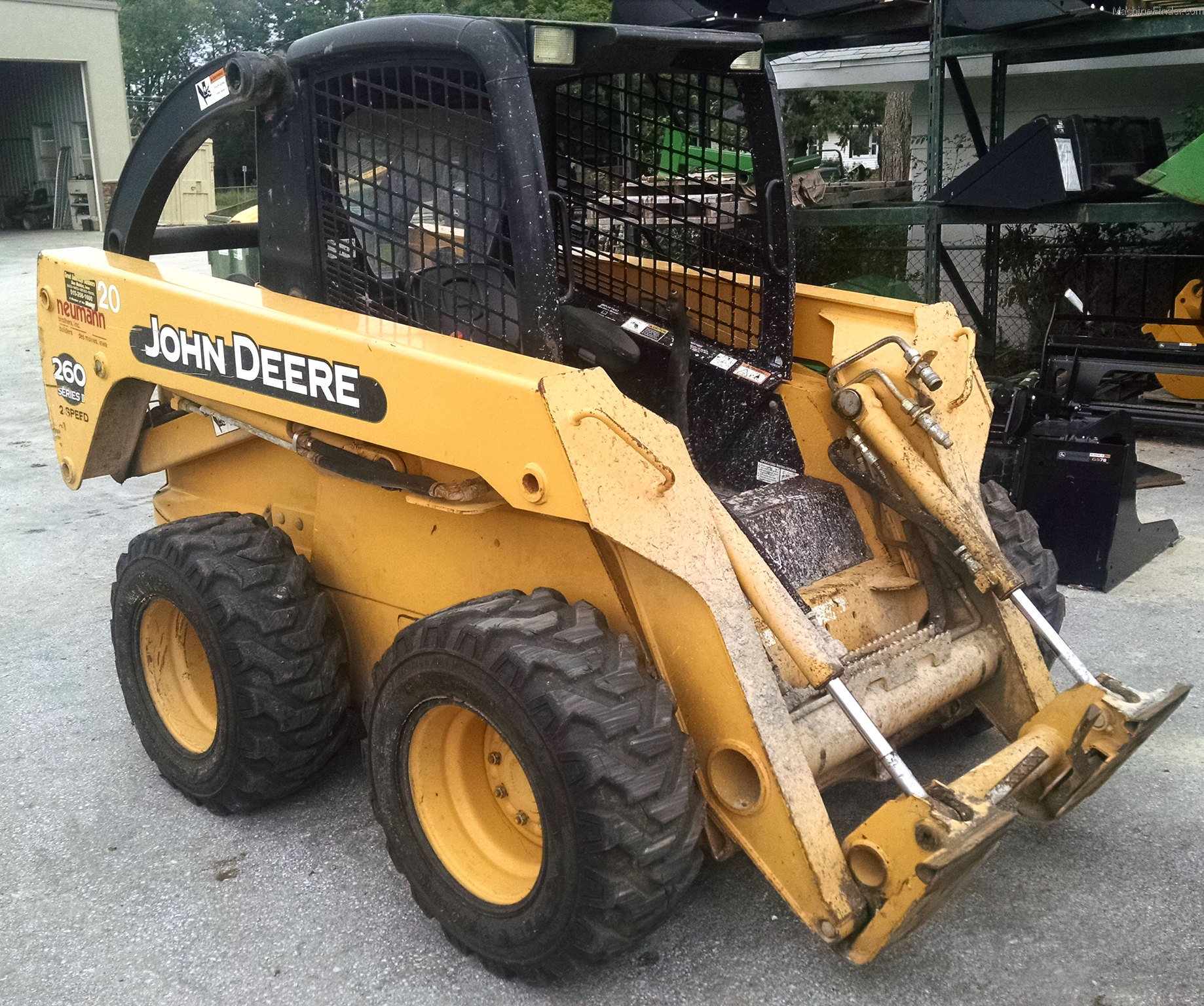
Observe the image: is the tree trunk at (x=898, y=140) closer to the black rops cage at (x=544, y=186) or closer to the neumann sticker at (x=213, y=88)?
the black rops cage at (x=544, y=186)

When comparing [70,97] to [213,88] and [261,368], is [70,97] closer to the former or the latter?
[213,88]

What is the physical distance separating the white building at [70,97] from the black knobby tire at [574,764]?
23869mm

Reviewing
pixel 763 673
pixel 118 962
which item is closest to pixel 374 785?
pixel 118 962

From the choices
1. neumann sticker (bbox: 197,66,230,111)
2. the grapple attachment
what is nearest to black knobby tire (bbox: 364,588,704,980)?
the grapple attachment

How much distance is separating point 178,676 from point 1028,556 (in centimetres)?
252

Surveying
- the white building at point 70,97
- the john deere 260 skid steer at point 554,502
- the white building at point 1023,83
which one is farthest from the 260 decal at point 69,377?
the white building at point 70,97

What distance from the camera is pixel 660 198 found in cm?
394

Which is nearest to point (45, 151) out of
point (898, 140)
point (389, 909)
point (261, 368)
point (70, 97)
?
point (70, 97)

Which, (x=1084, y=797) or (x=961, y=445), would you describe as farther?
(x=961, y=445)

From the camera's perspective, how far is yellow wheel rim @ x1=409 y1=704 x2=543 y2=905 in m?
2.74

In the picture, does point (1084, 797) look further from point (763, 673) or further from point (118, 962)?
point (118, 962)

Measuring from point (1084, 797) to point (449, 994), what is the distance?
1536 mm

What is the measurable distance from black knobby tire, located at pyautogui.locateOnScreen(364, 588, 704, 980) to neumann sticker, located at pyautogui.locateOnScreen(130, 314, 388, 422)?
55cm

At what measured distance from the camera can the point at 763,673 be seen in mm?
2518
